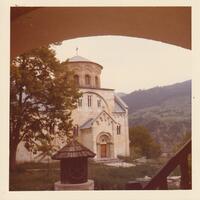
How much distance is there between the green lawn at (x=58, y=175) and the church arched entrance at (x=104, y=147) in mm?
30

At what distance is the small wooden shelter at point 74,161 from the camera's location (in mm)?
1644

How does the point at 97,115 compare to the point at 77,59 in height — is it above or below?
below

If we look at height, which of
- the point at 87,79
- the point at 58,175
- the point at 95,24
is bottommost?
the point at 58,175

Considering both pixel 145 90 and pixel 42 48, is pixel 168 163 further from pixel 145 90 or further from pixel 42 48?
pixel 42 48

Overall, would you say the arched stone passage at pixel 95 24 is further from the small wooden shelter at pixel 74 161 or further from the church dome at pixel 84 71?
the small wooden shelter at pixel 74 161

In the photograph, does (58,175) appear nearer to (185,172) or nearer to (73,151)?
(73,151)

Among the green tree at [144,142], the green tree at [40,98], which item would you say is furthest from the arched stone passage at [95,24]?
the green tree at [144,142]

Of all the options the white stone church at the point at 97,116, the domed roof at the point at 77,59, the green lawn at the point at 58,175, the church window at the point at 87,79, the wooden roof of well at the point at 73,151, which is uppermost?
the domed roof at the point at 77,59

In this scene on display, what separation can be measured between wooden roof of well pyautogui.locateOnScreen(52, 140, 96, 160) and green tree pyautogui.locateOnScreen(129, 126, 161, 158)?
123 millimetres

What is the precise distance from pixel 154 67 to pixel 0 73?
1.41 feet

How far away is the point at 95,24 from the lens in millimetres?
1688

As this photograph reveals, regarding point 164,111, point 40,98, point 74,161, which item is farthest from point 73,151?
point 164,111

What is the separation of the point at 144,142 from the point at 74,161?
0.66 ft

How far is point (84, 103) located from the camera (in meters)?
1.69
